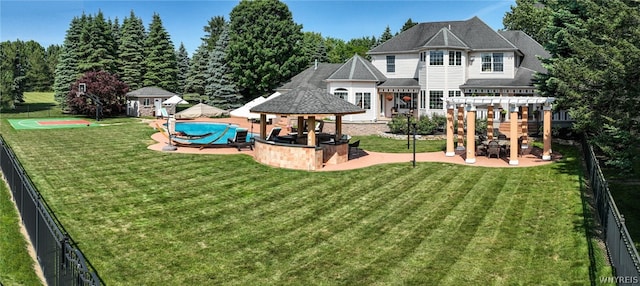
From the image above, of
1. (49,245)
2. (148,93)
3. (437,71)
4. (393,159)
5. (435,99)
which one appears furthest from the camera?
(148,93)

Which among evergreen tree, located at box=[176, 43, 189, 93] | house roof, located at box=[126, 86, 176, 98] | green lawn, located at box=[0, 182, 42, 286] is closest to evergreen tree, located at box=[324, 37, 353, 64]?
evergreen tree, located at box=[176, 43, 189, 93]

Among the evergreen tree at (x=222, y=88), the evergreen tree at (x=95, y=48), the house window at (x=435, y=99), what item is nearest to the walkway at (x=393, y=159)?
the house window at (x=435, y=99)

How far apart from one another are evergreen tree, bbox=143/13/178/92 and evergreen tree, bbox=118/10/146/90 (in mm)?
782

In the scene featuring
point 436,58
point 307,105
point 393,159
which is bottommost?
point 393,159

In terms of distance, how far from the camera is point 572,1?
25.7 meters

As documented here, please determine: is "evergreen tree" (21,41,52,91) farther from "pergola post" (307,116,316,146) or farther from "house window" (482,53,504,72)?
"pergola post" (307,116,316,146)

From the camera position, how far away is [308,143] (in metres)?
20.2

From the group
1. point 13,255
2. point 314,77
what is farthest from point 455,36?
point 13,255

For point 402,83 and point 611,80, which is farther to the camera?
point 402,83

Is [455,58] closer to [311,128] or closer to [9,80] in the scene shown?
[311,128]

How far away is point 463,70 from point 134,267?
31.2 metres

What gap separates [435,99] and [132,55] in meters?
39.2

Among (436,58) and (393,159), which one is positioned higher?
(436,58)

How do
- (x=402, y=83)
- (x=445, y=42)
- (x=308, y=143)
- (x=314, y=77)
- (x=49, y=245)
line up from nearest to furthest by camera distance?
(x=49, y=245) < (x=308, y=143) < (x=445, y=42) < (x=402, y=83) < (x=314, y=77)
